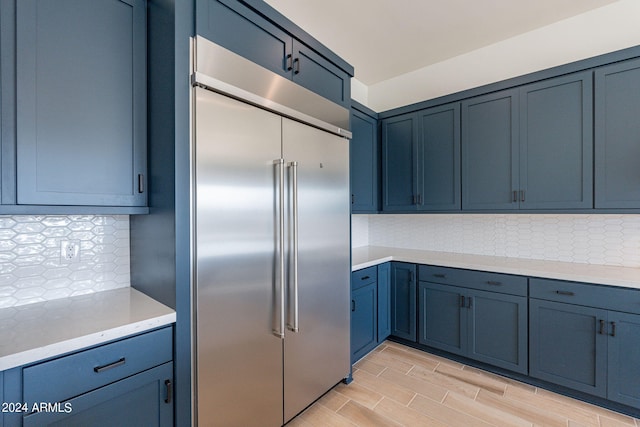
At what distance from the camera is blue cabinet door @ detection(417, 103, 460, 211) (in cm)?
278

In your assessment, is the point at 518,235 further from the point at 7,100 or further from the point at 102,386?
the point at 7,100

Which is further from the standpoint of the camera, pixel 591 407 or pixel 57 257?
pixel 591 407

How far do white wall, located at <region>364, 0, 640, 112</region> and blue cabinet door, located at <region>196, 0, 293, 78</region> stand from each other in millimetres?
2063

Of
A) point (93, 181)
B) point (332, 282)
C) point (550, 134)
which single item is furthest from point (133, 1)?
point (550, 134)

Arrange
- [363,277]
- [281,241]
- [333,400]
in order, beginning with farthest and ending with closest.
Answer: [363,277] → [333,400] → [281,241]

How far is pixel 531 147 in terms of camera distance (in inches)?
94.3

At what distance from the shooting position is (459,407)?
2.02 meters

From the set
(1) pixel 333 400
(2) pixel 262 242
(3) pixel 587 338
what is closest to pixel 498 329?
(3) pixel 587 338

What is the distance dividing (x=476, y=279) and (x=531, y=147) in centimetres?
117

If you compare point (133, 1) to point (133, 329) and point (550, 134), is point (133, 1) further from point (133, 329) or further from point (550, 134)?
point (550, 134)

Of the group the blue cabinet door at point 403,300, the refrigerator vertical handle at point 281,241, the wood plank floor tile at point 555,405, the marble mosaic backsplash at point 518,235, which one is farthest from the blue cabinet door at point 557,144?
the refrigerator vertical handle at point 281,241

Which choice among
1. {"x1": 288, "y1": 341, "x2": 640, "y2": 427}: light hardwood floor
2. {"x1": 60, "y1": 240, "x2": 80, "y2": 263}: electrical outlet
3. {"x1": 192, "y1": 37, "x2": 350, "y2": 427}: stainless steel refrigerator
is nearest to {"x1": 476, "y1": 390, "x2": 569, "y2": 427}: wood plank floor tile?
{"x1": 288, "y1": 341, "x2": 640, "y2": 427}: light hardwood floor

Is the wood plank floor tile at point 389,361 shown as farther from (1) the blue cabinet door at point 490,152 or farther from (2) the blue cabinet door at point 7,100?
(2) the blue cabinet door at point 7,100

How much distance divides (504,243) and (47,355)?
10.8 ft
